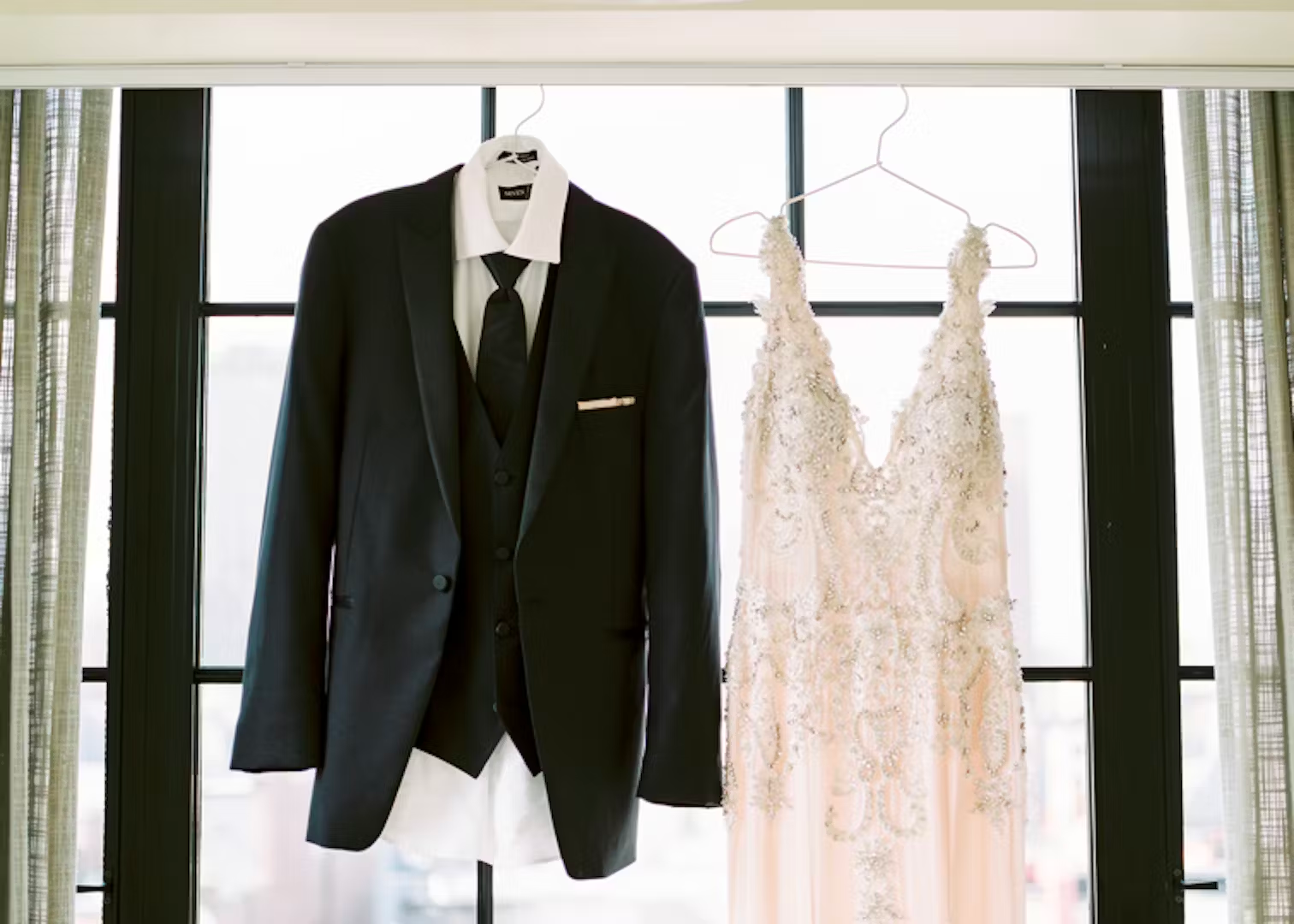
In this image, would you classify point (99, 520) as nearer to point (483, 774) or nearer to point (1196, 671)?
point (483, 774)

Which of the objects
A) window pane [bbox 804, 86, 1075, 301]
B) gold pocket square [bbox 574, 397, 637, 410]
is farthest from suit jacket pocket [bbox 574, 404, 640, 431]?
window pane [bbox 804, 86, 1075, 301]

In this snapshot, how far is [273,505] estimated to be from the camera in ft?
5.80

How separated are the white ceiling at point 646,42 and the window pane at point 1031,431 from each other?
48cm

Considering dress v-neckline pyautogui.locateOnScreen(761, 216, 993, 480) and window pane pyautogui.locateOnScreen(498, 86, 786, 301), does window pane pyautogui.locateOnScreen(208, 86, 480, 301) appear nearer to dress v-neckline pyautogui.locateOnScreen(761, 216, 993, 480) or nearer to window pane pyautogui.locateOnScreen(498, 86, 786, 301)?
window pane pyautogui.locateOnScreen(498, 86, 786, 301)

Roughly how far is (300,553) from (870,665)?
2.77 feet

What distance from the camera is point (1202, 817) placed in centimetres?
216

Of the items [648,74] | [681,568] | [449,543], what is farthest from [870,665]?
[648,74]

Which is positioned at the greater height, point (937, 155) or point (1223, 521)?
point (937, 155)

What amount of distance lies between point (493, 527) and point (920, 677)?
0.66 m

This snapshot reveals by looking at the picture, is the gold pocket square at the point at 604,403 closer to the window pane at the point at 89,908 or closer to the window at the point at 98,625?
the window at the point at 98,625

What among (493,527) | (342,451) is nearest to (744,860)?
(493,527)

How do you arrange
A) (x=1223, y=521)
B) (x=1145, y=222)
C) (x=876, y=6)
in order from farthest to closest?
1. (x=1145, y=222)
2. (x=1223, y=521)
3. (x=876, y=6)

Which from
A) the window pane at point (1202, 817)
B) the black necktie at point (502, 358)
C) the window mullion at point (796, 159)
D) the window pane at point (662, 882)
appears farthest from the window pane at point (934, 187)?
the window pane at point (662, 882)

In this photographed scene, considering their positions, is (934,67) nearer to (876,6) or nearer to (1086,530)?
(876,6)
